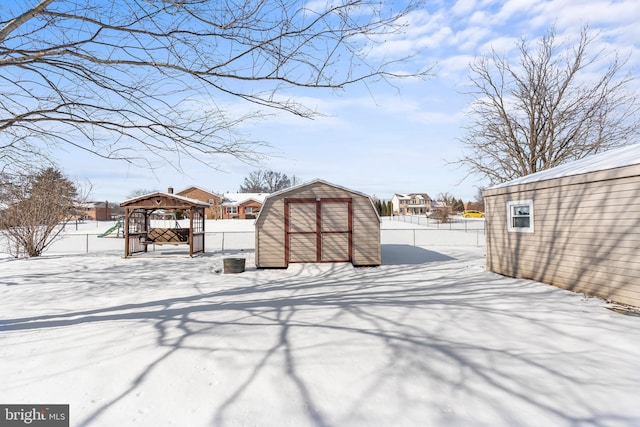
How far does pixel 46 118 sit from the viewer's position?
5.18 metres

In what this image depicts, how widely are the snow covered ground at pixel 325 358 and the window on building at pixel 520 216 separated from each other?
2.02 m

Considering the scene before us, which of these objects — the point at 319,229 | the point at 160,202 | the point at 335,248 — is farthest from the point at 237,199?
the point at 335,248

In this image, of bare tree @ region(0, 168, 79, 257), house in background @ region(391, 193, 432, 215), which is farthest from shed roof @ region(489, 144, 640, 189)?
house in background @ region(391, 193, 432, 215)

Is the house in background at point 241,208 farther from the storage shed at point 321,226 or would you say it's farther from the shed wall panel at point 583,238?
the shed wall panel at point 583,238

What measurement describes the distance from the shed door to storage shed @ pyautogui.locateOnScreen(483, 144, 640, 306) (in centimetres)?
464

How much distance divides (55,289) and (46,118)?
14.7 feet

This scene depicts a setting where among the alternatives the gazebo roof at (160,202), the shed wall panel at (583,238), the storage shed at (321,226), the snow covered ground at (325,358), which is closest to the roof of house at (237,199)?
the gazebo roof at (160,202)

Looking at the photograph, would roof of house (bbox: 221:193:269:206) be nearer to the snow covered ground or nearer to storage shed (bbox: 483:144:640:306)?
storage shed (bbox: 483:144:640:306)

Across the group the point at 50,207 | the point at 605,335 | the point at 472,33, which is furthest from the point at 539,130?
the point at 50,207

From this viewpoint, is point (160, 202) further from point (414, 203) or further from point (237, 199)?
point (414, 203)

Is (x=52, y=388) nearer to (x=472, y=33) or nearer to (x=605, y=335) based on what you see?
(x=605, y=335)

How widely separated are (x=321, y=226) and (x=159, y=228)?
9445mm

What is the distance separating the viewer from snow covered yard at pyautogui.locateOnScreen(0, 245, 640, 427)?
9.23ft

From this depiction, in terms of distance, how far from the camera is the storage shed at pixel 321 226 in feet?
38.4
